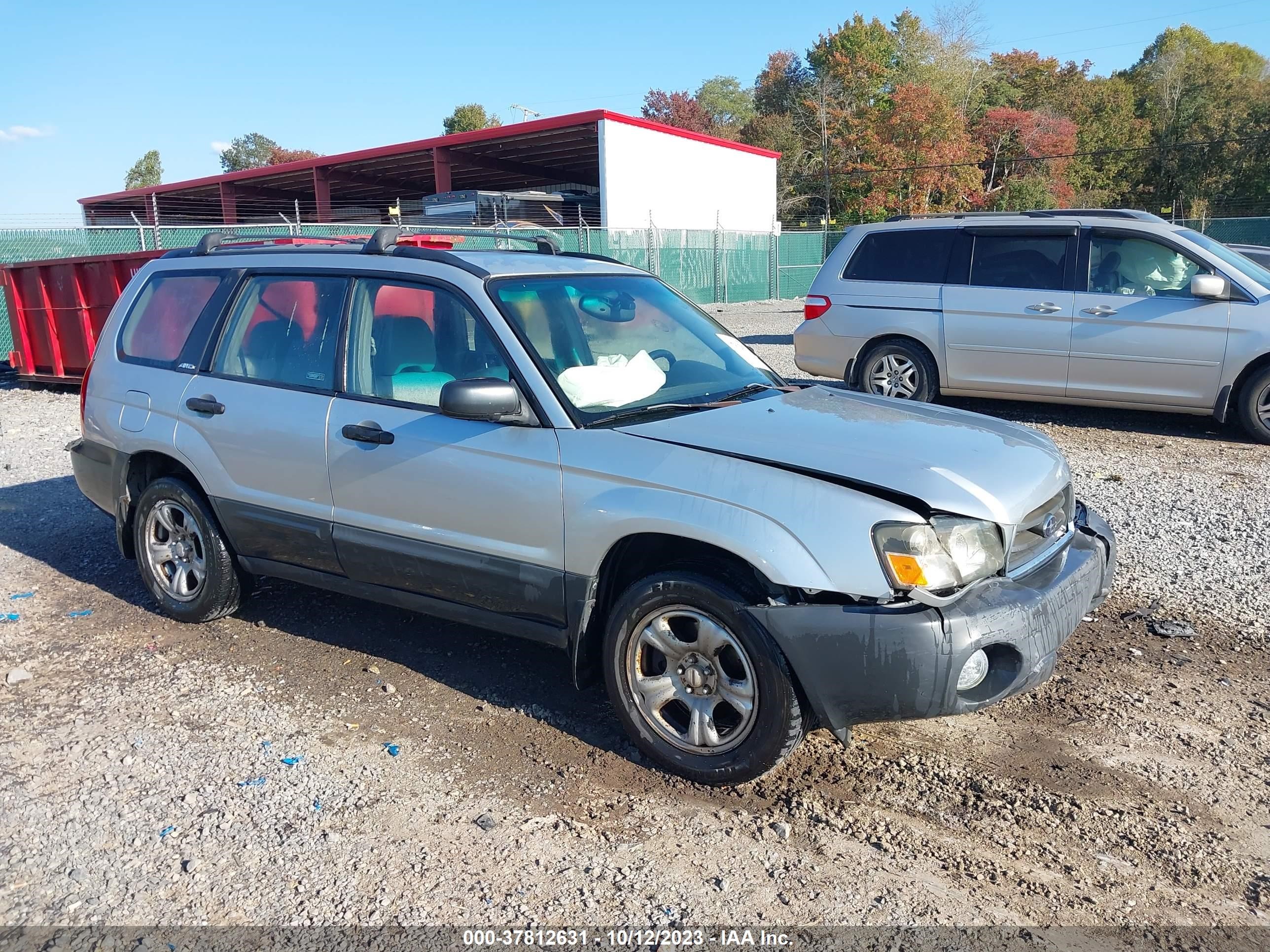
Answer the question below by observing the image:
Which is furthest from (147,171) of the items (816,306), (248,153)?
(816,306)

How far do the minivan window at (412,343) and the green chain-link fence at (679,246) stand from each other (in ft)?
42.4

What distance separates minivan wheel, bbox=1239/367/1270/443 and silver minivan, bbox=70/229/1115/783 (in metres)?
5.38

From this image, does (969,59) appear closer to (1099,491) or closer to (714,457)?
(1099,491)

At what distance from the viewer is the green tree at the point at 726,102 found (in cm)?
7606

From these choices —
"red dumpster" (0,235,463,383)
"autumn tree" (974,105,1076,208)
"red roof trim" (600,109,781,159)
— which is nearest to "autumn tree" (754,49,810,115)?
"autumn tree" (974,105,1076,208)

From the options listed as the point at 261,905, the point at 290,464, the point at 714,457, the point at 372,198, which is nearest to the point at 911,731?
the point at 714,457

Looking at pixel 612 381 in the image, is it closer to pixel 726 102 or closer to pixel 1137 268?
pixel 1137 268

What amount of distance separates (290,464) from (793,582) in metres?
2.43

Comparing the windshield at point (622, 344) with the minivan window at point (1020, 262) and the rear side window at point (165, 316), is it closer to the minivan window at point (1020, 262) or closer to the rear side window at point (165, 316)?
the rear side window at point (165, 316)

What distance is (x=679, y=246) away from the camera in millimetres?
26750

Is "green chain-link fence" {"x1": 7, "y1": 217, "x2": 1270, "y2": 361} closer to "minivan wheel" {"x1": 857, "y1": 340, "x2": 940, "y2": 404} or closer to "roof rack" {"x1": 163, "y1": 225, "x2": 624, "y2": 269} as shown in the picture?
"minivan wheel" {"x1": 857, "y1": 340, "x2": 940, "y2": 404}

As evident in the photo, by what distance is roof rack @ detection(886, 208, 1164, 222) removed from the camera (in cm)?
875

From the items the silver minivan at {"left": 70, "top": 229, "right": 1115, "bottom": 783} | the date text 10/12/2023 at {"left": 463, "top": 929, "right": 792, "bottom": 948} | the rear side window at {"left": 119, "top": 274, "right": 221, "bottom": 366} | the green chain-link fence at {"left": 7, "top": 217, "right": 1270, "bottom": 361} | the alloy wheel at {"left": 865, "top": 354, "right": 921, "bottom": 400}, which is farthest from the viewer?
the green chain-link fence at {"left": 7, "top": 217, "right": 1270, "bottom": 361}

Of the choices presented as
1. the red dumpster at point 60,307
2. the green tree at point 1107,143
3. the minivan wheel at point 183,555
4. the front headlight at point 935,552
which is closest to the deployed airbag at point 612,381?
the front headlight at point 935,552
